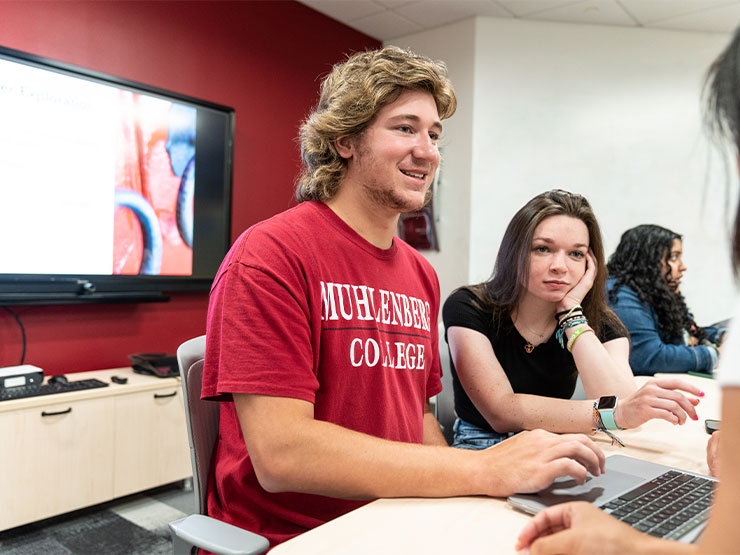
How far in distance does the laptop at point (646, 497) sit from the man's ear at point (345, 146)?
2.64 ft

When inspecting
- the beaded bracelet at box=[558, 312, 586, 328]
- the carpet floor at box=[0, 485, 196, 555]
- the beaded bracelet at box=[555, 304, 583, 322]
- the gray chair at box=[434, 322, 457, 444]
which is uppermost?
the beaded bracelet at box=[555, 304, 583, 322]

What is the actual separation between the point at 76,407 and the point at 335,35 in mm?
3115

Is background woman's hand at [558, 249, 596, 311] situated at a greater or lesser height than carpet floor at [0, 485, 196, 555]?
greater

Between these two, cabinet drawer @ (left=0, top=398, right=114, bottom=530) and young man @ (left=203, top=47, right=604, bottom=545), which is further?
cabinet drawer @ (left=0, top=398, right=114, bottom=530)

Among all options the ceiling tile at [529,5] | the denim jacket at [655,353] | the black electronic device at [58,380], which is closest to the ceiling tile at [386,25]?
the ceiling tile at [529,5]

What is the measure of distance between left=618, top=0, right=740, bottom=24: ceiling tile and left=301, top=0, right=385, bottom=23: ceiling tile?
1634 mm

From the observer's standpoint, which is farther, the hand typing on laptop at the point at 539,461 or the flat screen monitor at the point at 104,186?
the flat screen monitor at the point at 104,186

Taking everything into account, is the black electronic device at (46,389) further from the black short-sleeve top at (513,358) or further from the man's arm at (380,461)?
the man's arm at (380,461)

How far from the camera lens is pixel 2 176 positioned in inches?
95.7

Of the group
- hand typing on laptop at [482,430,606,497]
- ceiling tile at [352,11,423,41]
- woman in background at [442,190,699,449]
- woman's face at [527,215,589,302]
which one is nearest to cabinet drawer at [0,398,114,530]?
woman in background at [442,190,699,449]

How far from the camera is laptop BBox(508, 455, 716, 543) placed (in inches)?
29.8

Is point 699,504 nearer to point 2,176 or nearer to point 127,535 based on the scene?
point 127,535

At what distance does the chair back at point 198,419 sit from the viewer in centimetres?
111

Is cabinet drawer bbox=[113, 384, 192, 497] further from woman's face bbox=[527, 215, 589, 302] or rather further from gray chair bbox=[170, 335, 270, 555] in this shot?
woman's face bbox=[527, 215, 589, 302]
